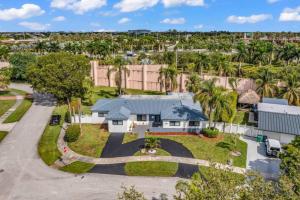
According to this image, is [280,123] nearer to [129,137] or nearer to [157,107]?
[157,107]

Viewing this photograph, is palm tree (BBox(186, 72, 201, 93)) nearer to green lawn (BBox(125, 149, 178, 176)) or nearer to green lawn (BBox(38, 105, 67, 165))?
green lawn (BBox(125, 149, 178, 176))

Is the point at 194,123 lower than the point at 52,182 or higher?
higher

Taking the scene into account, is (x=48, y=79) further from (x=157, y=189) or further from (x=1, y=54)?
(x=1, y=54)

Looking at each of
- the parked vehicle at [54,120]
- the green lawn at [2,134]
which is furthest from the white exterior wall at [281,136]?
the green lawn at [2,134]

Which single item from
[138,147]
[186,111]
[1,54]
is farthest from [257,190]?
[1,54]

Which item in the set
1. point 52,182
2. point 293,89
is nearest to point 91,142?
point 52,182

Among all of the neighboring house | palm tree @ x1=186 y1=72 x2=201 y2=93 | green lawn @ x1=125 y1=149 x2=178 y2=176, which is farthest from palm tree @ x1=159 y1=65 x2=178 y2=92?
green lawn @ x1=125 y1=149 x2=178 y2=176
